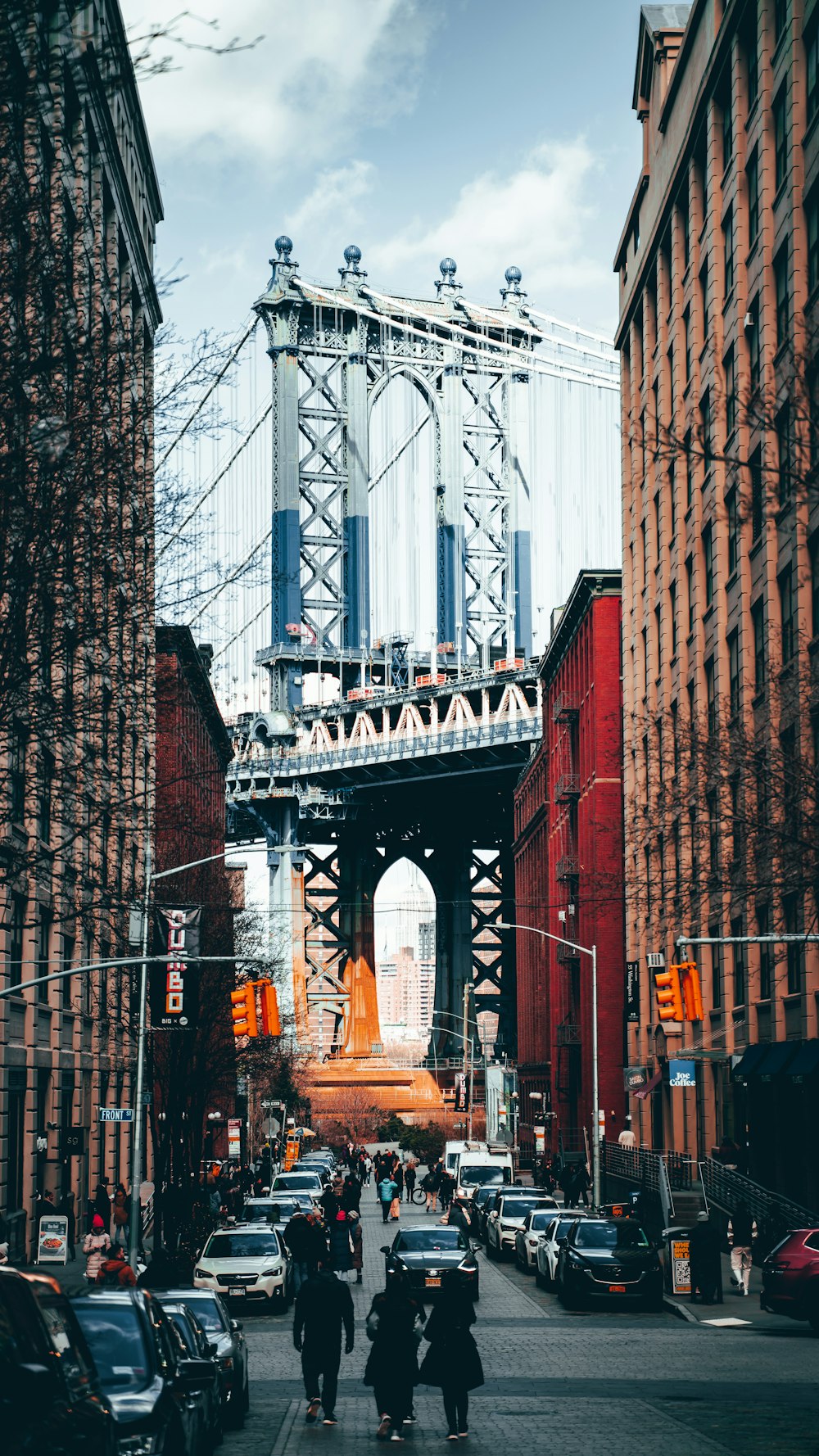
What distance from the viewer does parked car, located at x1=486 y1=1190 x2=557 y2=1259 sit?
1743 inches

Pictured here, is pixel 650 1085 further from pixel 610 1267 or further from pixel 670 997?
pixel 670 997

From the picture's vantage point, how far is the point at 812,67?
3741 centimetres

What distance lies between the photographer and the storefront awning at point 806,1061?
3372cm

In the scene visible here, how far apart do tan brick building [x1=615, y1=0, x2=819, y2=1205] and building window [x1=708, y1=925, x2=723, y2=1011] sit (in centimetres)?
9

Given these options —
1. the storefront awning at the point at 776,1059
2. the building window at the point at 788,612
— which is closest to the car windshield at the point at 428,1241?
the storefront awning at the point at 776,1059

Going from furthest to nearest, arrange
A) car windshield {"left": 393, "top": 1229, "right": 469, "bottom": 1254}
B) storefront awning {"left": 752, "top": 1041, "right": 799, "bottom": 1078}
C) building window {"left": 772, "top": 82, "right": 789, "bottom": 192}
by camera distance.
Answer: building window {"left": 772, "top": 82, "right": 789, "bottom": 192} → storefront awning {"left": 752, "top": 1041, "right": 799, "bottom": 1078} → car windshield {"left": 393, "top": 1229, "right": 469, "bottom": 1254}

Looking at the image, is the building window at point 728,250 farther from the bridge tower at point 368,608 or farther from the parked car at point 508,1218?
the bridge tower at point 368,608

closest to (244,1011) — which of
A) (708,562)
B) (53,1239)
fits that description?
(53,1239)

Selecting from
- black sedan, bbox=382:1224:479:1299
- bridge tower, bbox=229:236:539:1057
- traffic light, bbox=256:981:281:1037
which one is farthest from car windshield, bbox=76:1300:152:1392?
bridge tower, bbox=229:236:539:1057

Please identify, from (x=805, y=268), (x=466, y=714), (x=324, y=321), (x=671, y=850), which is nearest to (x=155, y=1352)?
(x=805, y=268)

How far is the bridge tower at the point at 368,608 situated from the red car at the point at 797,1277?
8869cm

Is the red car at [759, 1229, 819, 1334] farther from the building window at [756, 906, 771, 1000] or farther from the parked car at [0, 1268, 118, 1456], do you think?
the parked car at [0, 1268, 118, 1456]

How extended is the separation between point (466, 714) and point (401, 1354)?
336ft

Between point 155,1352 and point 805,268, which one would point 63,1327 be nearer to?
point 155,1352
